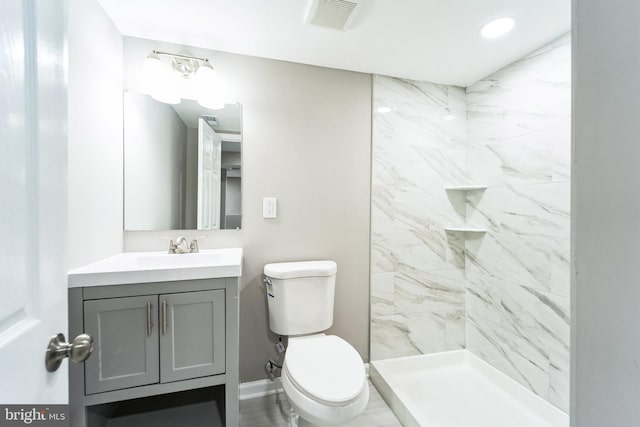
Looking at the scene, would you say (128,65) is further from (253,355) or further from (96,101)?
(253,355)

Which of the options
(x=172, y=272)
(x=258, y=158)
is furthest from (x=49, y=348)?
(x=258, y=158)

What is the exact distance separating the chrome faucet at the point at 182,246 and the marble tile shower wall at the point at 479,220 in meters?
1.18

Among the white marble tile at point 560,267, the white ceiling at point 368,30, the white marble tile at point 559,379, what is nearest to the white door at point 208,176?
the white ceiling at point 368,30

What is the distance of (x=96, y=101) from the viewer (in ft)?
4.18

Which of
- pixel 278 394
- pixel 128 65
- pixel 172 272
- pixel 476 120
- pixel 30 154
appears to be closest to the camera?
pixel 30 154

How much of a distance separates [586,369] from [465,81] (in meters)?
2.22

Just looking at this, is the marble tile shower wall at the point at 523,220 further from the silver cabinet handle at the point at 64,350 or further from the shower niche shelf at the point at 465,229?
the silver cabinet handle at the point at 64,350

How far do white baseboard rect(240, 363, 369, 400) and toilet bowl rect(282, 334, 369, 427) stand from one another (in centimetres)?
48

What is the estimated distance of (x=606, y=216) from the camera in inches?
13.0

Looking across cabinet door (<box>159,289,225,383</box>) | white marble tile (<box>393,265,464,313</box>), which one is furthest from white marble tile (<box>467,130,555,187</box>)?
cabinet door (<box>159,289,225,383</box>)

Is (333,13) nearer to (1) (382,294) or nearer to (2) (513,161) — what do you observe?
(2) (513,161)

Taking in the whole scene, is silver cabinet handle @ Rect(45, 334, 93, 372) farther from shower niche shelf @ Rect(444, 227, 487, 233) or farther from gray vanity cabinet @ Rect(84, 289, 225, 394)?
shower niche shelf @ Rect(444, 227, 487, 233)

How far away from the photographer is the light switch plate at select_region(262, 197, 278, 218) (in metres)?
1.74

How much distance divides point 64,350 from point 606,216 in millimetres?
926
